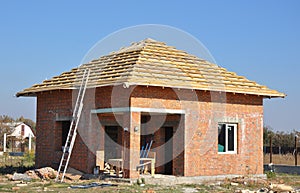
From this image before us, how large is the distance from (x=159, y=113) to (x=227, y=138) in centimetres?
366

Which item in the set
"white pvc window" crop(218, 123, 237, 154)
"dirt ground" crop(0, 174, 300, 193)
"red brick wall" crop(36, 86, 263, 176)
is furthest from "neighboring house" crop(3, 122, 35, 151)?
"white pvc window" crop(218, 123, 237, 154)

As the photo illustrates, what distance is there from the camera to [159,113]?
69.5 ft

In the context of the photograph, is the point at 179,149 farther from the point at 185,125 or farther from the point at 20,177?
the point at 20,177

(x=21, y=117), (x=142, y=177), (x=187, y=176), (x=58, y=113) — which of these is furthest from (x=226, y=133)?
(x=21, y=117)

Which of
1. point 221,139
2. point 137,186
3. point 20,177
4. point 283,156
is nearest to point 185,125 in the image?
point 221,139

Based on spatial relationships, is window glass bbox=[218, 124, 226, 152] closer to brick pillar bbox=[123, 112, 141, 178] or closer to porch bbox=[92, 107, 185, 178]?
porch bbox=[92, 107, 185, 178]

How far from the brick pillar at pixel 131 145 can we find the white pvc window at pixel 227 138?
4577 mm

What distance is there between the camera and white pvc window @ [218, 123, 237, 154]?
22750 millimetres

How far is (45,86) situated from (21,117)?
68.6 m

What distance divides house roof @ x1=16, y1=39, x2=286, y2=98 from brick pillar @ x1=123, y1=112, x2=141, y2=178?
1392 mm

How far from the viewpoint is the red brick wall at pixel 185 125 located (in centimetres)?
2069

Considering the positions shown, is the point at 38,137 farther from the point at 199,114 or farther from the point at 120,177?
the point at 199,114

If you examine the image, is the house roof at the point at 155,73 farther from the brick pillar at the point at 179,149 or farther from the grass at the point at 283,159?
the grass at the point at 283,159

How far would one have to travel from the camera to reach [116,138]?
2409 cm
